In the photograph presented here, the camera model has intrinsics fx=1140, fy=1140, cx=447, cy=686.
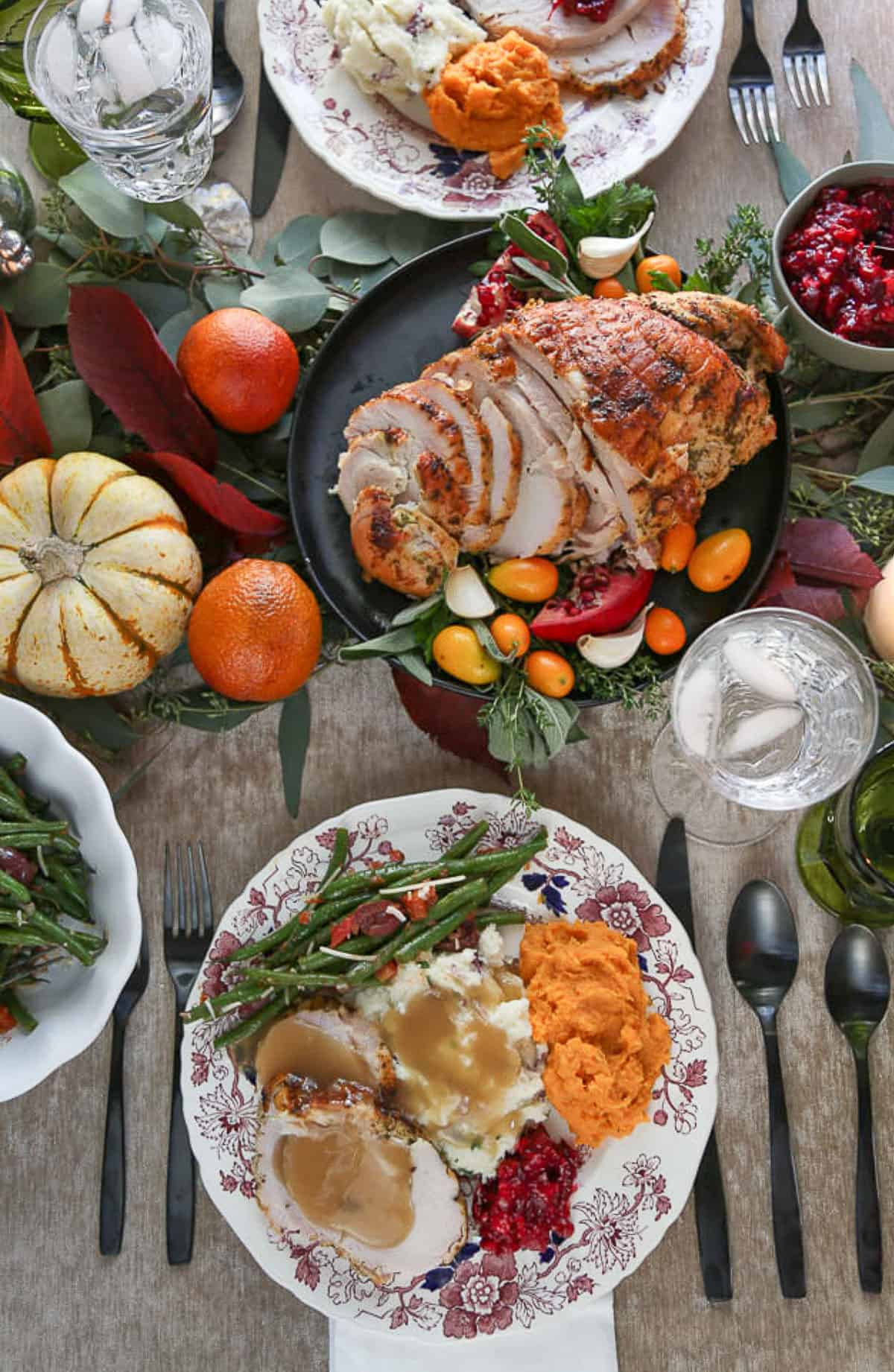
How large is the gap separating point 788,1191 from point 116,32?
258cm

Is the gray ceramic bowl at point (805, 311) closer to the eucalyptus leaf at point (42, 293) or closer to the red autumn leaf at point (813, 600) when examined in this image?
the red autumn leaf at point (813, 600)

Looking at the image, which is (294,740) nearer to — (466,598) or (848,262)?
(466,598)

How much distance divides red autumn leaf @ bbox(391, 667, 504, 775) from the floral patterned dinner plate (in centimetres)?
99

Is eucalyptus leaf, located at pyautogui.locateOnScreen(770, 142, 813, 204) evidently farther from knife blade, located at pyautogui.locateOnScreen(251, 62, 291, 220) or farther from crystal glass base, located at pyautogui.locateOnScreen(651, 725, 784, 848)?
crystal glass base, located at pyautogui.locateOnScreen(651, 725, 784, 848)

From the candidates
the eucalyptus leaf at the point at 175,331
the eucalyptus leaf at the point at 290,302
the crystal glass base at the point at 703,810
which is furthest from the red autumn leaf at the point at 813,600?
the eucalyptus leaf at the point at 175,331

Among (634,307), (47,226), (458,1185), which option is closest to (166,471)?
(47,226)

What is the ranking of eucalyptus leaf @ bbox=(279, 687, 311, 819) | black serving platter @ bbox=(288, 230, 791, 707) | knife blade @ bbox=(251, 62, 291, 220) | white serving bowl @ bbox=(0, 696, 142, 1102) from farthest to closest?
1. knife blade @ bbox=(251, 62, 291, 220)
2. eucalyptus leaf @ bbox=(279, 687, 311, 819)
3. black serving platter @ bbox=(288, 230, 791, 707)
4. white serving bowl @ bbox=(0, 696, 142, 1102)

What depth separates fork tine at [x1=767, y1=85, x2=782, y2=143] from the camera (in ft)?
8.15

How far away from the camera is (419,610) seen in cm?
216

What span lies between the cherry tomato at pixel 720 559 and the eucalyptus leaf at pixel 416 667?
1.81 feet

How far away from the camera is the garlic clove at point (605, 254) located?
7.09ft

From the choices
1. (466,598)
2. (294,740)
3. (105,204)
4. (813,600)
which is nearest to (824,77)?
(813,600)

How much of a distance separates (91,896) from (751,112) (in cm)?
215

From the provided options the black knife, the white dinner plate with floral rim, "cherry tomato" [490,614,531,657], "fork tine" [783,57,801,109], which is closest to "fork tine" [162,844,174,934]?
the white dinner plate with floral rim
